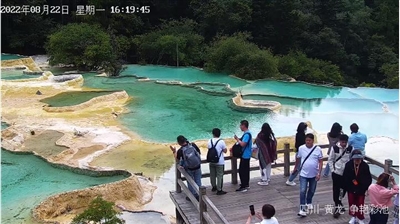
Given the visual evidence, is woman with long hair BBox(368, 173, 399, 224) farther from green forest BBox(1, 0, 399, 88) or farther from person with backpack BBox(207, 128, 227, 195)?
green forest BBox(1, 0, 399, 88)

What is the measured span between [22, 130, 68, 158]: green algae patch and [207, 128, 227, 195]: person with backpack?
18.9 ft

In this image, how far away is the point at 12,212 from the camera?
7621 mm

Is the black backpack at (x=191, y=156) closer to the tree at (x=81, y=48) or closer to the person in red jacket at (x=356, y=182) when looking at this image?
the person in red jacket at (x=356, y=182)

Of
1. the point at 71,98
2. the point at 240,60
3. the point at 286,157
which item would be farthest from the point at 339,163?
the point at 240,60

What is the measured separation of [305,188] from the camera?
487 centimetres

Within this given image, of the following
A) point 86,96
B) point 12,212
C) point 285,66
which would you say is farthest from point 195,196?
point 285,66

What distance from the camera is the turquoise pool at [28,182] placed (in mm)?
7724

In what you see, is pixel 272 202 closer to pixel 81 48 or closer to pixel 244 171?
Answer: pixel 244 171

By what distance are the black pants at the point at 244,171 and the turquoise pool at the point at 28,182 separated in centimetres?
370

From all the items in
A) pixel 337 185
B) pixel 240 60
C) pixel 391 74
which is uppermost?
pixel 240 60

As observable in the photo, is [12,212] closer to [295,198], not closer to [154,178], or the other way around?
[154,178]

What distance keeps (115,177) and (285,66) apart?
16.2 metres

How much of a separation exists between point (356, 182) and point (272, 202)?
1117 mm

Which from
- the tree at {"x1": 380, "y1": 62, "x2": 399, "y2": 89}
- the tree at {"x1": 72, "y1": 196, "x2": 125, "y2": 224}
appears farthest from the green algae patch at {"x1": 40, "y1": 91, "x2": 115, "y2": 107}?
the tree at {"x1": 380, "y1": 62, "x2": 399, "y2": 89}
